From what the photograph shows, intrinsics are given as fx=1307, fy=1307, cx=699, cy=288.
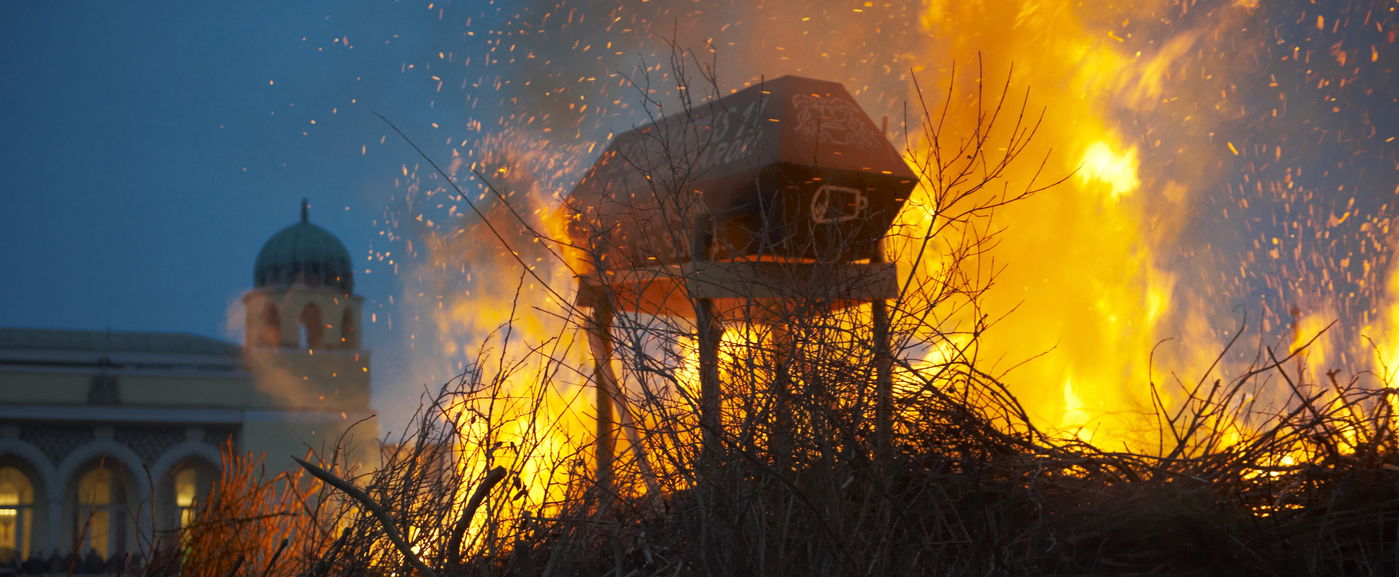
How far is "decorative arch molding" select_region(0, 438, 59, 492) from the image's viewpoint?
1231 inches

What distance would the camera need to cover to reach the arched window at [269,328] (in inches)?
1453

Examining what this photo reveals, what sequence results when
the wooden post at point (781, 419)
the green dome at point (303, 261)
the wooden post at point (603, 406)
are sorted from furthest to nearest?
the green dome at point (303, 261)
the wooden post at point (603, 406)
the wooden post at point (781, 419)

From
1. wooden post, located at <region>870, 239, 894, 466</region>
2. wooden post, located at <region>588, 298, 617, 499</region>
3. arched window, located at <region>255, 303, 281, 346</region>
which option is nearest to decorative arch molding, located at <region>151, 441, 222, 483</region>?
arched window, located at <region>255, 303, 281, 346</region>

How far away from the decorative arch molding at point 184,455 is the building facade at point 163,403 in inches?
1.6

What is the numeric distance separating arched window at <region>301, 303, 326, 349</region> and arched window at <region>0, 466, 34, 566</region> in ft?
26.8

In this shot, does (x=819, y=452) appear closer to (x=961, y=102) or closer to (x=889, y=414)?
(x=889, y=414)

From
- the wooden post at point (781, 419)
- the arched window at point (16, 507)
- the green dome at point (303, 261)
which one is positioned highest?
the green dome at point (303, 261)

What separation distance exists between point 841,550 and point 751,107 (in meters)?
5.77

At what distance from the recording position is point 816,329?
3570mm

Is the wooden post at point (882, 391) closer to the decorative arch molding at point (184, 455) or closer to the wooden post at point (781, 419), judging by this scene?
the wooden post at point (781, 419)

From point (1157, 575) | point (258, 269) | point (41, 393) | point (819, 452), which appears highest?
point (258, 269)

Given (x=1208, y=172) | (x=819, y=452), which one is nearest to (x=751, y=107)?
(x=1208, y=172)

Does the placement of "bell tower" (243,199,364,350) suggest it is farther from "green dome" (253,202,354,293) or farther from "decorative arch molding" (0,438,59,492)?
"decorative arch molding" (0,438,59,492)

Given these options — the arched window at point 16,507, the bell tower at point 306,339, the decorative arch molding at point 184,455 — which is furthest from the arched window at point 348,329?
the arched window at point 16,507
